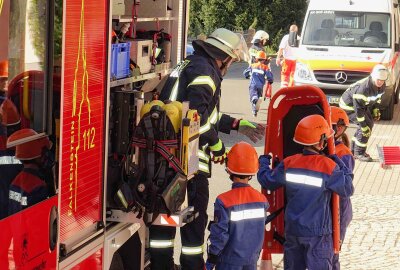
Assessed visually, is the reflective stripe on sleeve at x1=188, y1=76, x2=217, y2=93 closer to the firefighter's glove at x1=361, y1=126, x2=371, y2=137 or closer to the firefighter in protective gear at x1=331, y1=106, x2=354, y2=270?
the firefighter in protective gear at x1=331, y1=106, x2=354, y2=270

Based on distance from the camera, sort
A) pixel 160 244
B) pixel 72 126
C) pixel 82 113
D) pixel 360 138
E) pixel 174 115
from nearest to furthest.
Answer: pixel 72 126, pixel 82 113, pixel 174 115, pixel 160 244, pixel 360 138

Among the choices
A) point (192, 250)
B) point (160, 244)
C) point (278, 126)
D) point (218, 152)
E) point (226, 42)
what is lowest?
point (192, 250)

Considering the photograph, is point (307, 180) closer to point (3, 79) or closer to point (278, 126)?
point (278, 126)

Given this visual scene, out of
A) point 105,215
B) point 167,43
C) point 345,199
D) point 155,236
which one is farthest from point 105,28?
point 345,199

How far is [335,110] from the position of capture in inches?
354

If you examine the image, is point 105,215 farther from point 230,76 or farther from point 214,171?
point 230,76

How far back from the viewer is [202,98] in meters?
7.02

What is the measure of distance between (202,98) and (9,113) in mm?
2885

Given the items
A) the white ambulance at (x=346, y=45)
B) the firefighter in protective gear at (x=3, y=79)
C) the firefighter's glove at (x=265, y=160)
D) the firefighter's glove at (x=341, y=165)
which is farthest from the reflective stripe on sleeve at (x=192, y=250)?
the white ambulance at (x=346, y=45)

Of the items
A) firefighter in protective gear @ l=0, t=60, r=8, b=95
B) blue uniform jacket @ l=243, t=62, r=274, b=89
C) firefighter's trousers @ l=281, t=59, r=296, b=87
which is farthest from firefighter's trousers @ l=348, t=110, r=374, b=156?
firefighter in protective gear @ l=0, t=60, r=8, b=95

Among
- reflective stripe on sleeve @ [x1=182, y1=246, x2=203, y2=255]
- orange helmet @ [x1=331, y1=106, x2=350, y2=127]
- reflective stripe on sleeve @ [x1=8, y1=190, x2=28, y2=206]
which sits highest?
reflective stripe on sleeve @ [x1=8, y1=190, x2=28, y2=206]

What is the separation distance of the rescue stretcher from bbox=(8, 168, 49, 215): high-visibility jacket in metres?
3.64

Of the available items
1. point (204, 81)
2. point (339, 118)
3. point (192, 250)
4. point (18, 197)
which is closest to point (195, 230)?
point (192, 250)

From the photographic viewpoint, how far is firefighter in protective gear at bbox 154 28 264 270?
A: 7.07 meters
